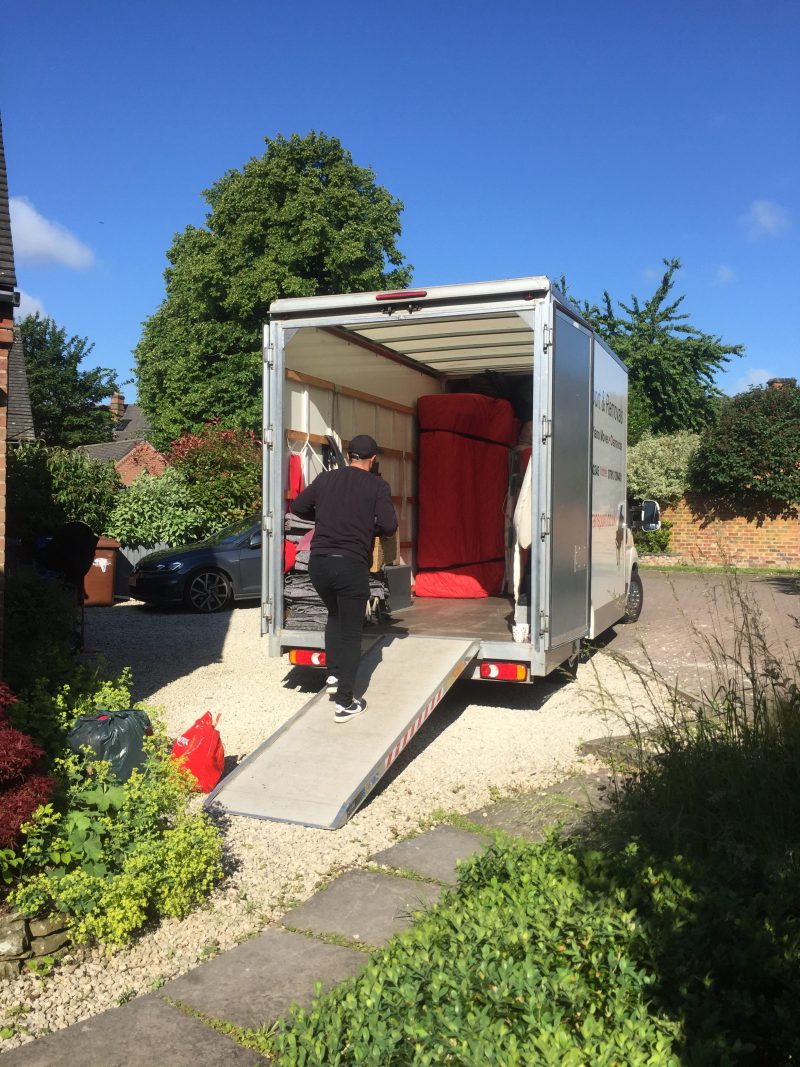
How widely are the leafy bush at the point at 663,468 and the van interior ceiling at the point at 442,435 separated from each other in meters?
15.9

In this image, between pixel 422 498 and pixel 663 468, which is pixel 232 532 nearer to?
pixel 422 498

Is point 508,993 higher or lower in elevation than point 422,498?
lower

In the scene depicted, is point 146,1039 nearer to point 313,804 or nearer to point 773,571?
point 313,804

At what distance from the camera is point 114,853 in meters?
3.82

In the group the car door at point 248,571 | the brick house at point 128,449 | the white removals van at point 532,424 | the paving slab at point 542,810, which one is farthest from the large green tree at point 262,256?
the paving slab at point 542,810

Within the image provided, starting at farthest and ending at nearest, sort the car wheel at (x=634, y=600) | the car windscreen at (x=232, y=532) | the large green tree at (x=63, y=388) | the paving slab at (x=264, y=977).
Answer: the large green tree at (x=63, y=388)
the car windscreen at (x=232, y=532)
the car wheel at (x=634, y=600)
the paving slab at (x=264, y=977)

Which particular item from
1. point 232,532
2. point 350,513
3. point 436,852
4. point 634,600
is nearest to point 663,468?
point 634,600

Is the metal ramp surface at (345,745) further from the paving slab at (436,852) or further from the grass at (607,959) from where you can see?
the grass at (607,959)

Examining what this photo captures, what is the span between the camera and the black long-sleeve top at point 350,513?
653 cm

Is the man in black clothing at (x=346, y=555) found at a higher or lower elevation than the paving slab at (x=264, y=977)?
higher

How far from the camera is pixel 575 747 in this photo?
669 centimetres

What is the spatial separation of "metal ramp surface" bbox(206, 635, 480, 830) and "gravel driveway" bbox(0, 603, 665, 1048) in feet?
0.51

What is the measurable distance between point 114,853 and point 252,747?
117 inches

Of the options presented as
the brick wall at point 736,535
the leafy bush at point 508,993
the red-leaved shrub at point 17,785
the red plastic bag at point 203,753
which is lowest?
the red plastic bag at point 203,753
